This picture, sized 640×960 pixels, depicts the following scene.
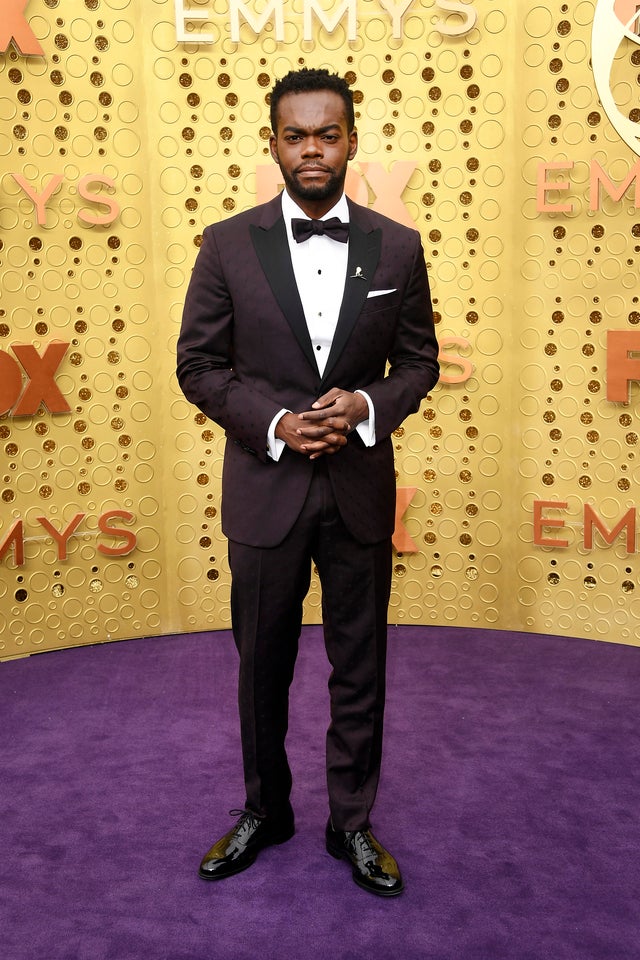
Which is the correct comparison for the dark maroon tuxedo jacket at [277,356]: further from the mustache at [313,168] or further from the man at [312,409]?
the mustache at [313,168]

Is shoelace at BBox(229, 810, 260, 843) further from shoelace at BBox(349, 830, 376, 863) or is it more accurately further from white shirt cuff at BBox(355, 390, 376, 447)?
white shirt cuff at BBox(355, 390, 376, 447)

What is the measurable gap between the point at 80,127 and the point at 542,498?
8.27 feet

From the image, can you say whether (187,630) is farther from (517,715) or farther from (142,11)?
(142,11)

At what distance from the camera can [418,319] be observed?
2348mm

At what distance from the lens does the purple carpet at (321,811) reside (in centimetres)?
215

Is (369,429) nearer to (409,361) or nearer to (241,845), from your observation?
(409,361)

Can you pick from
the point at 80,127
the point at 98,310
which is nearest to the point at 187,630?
the point at 98,310

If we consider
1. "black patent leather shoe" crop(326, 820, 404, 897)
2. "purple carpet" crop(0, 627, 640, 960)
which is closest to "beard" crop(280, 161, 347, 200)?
"black patent leather shoe" crop(326, 820, 404, 897)

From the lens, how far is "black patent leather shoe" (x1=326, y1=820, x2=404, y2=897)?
2.29 m

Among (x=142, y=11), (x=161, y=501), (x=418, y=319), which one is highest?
(x=142, y=11)

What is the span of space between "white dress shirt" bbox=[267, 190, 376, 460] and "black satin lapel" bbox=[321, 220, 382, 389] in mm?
21

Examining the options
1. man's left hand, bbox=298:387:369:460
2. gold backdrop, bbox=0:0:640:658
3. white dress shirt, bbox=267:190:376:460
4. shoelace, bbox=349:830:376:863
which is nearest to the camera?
man's left hand, bbox=298:387:369:460

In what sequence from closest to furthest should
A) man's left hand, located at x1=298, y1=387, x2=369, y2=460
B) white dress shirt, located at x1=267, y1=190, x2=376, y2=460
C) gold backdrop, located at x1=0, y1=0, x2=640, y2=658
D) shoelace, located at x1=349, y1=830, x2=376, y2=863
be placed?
man's left hand, located at x1=298, y1=387, x2=369, y2=460
white dress shirt, located at x1=267, y1=190, x2=376, y2=460
shoelace, located at x1=349, y1=830, x2=376, y2=863
gold backdrop, located at x1=0, y1=0, x2=640, y2=658

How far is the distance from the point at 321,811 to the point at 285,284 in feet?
4.91
